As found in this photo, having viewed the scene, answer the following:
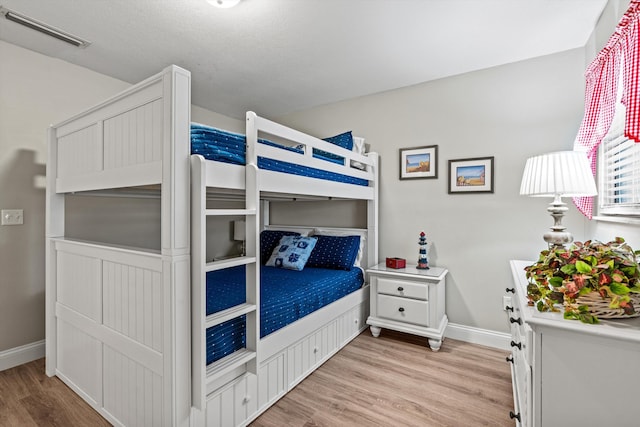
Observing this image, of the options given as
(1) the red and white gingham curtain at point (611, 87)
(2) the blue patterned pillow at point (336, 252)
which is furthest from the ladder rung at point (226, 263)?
(1) the red and white gingham curtain at point (611, 87)

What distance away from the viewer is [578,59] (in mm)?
2307

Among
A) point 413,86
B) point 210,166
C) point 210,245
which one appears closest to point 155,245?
point 210,245

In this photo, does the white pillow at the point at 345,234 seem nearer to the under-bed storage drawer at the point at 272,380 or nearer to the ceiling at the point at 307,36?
the under-bed storage drawer at the point at 272,380

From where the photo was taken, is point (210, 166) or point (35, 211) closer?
point (210, 166)

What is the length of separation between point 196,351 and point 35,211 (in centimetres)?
207

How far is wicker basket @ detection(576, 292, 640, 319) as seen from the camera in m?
0.89

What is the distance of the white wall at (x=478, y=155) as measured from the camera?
2.41 metres

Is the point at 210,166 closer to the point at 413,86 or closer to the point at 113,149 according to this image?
the point at 113,149

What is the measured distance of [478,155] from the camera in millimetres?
2688

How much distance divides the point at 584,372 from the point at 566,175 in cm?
113

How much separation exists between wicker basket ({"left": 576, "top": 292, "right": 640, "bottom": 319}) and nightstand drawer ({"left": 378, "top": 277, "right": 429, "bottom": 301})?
5.45 feet

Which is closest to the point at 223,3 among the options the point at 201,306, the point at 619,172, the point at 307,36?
the point at 307,36

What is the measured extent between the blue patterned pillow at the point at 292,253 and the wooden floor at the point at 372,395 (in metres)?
0.85

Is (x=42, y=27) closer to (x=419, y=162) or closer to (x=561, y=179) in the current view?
(x=419, y=162)
